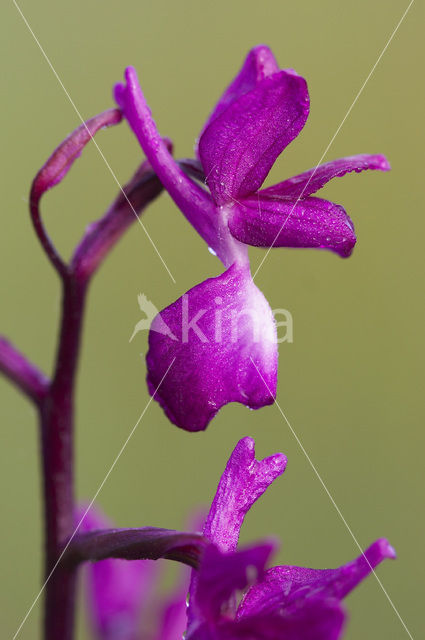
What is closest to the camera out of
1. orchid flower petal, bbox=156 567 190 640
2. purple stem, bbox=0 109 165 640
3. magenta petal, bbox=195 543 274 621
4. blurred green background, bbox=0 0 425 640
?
magenta petal, bbox=195 543 274 621

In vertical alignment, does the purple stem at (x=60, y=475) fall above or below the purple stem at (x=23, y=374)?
below

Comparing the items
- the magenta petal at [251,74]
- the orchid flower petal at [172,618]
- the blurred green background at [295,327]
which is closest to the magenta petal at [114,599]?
the orchid flower petal at [172,618]

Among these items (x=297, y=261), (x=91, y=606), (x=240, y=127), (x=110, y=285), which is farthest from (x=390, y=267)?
(x=240, y=127)

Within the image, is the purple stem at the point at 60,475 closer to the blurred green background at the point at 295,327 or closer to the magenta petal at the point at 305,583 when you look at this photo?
the magenta petal at the point at 305,583

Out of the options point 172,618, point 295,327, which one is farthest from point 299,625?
point 295,327

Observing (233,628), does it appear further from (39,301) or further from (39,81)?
(39,81)

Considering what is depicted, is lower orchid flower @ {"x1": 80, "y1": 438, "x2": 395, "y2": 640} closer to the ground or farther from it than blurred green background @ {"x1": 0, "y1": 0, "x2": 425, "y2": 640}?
farther from it

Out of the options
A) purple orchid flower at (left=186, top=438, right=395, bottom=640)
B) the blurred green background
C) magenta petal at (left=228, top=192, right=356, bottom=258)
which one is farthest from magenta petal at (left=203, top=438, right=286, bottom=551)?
the blurred green background

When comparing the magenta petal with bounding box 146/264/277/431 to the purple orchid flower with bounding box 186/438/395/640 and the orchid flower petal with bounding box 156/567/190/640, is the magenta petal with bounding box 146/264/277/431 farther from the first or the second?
the orchid flower petal with bounding box 156/567/190/640
